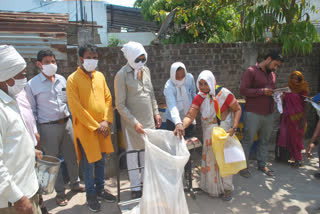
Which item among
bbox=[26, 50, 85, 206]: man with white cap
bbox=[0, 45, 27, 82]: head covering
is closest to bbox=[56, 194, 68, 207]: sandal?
bbox=[26, 50, 85, 206]: man with white cap

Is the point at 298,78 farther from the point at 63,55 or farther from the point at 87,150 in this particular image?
the point at 63,55

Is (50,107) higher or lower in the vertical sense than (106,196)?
higher

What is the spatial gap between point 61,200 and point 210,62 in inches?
141

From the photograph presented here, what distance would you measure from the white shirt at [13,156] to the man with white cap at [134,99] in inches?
53.6

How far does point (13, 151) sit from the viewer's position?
169cm

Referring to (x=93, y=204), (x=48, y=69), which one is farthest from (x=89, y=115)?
(x=93, y=204)

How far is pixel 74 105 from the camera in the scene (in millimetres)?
2932

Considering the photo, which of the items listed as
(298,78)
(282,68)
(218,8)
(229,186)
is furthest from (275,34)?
(229,186)

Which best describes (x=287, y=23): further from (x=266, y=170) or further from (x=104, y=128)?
(x=104, y=128)

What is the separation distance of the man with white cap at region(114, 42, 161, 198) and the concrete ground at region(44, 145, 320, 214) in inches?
28.6

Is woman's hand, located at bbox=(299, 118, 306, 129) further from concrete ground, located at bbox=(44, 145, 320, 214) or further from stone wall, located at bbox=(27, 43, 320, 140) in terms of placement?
→ stone wall, located at bbox=(27, 43, 320, 140)

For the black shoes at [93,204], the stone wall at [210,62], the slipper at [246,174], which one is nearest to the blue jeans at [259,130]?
the slipper at [246,174]

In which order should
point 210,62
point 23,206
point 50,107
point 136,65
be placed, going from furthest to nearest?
1. point 210,62
2. point 50,107
3. point 136,65
4. point 23,206

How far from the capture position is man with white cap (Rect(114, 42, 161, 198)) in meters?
3.11
